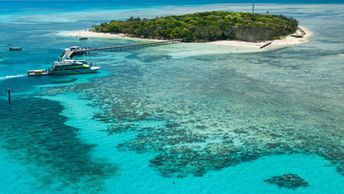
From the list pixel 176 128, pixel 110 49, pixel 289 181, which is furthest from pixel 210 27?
pixel 289 181

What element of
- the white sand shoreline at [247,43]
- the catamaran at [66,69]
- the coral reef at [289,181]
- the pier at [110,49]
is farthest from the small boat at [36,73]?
the coral reef at [289,181]

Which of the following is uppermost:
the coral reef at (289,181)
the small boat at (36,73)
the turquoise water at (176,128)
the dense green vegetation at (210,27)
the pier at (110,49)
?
the dense green vegetation at (210,27)

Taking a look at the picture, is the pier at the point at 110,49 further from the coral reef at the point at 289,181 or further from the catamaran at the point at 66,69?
the coral reef at the point at 289,181

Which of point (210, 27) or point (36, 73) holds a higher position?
point (210, 27)

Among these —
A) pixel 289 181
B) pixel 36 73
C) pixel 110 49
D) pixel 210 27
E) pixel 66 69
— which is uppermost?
pixel 210 27

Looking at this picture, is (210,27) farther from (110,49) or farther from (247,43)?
(110,49)

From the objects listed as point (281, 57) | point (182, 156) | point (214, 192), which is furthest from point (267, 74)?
point (214, 192)

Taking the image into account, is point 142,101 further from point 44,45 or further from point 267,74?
point 44,45
